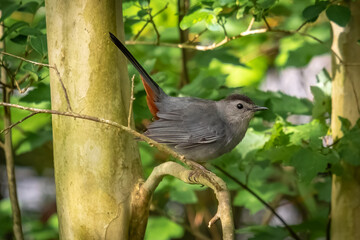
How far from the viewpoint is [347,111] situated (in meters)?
2.66

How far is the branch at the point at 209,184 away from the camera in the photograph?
150cm

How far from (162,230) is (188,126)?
4.43ft

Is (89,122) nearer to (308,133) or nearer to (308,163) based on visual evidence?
(308,163)

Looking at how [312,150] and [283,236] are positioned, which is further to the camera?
[283,236]

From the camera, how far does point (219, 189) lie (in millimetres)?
1660

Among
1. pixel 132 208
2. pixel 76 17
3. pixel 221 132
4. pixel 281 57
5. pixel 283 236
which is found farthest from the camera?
pixel 281 57

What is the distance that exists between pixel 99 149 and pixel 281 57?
8.46 ft

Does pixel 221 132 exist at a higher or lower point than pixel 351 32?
lower

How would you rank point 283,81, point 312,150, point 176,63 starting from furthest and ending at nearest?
point 283,81 → point 176,63 → point 312,150

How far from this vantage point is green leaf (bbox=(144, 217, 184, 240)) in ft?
11.7

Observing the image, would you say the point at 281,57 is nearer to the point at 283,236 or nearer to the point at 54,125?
the point at 283,236

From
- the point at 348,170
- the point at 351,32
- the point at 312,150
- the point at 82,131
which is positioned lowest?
the point at 348,170

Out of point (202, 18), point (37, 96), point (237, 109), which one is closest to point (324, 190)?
point (237, 109)

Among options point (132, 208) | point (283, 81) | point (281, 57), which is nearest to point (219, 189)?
point (132, 208)
